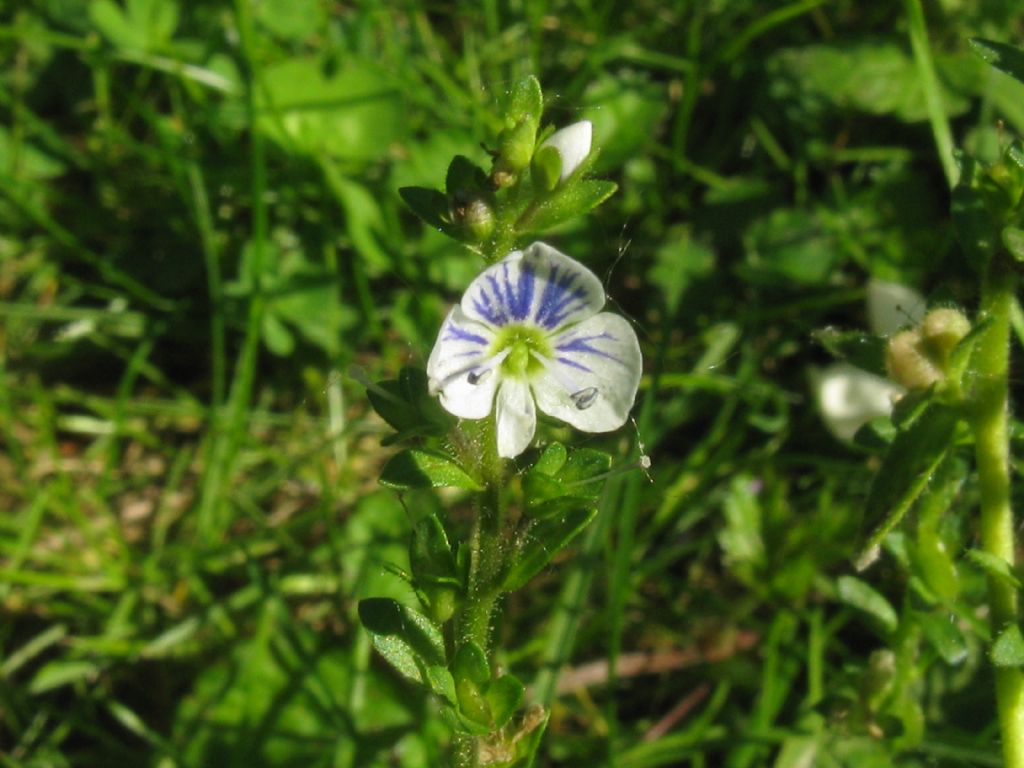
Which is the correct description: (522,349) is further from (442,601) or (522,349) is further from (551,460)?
(442,601)

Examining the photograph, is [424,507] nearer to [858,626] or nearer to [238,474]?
[238,474]

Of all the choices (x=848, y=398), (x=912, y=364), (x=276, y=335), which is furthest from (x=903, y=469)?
(x=276, y=335)

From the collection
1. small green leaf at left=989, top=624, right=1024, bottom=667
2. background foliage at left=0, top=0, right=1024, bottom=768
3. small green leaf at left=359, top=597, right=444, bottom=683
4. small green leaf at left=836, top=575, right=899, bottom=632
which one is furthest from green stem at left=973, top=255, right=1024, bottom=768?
small green leaf at left=359, top=597, right=444, bottom=683

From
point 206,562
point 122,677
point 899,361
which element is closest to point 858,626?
point 899,361

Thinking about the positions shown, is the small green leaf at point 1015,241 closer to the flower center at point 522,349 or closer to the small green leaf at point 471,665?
the flower center at point 522,349

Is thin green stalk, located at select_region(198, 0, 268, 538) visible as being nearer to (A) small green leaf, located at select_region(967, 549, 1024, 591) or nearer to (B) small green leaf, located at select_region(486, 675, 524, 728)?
(B) small green leaf, located at select_region(486, 675, 524, 728)

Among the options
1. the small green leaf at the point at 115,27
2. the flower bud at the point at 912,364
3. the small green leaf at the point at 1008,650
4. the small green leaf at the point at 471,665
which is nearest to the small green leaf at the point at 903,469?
the flower bud at the point at 912,364
